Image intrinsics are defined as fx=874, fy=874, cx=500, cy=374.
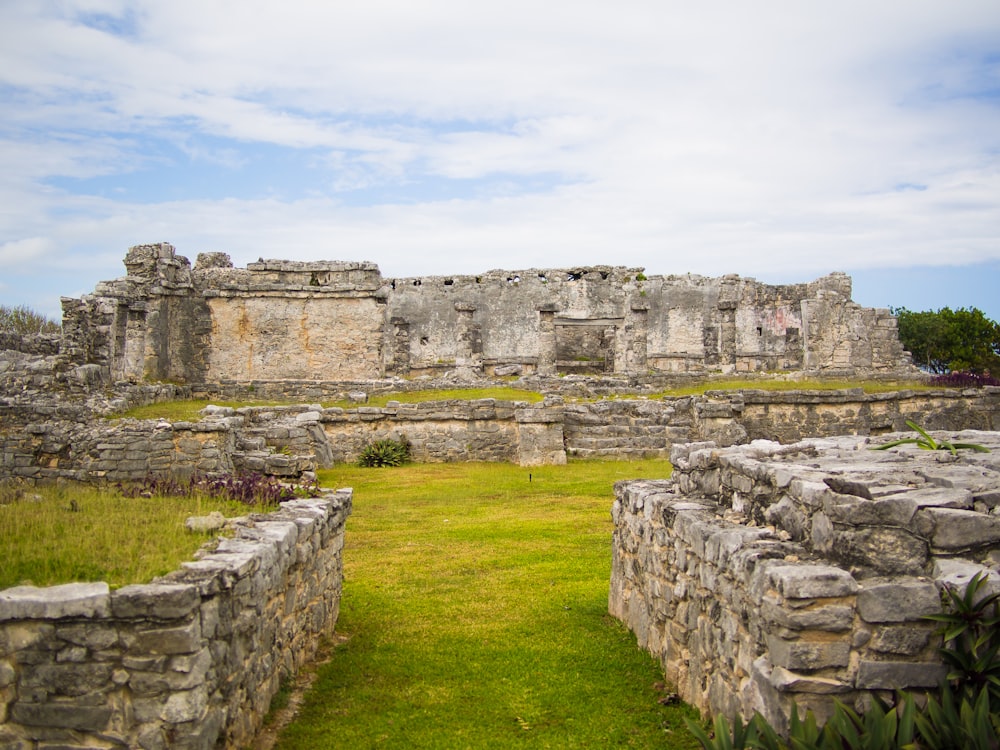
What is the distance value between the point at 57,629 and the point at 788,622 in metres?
3.09

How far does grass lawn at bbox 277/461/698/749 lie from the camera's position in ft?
16.2

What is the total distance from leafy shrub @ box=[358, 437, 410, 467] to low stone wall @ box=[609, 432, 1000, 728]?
11327 mm

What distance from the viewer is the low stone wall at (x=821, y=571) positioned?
3537 millimetres

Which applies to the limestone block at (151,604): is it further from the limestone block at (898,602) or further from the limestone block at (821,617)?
the limestone block at (898,602)

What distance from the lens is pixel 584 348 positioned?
3161 centimetres

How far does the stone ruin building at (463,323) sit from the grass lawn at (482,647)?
1350 centimetres

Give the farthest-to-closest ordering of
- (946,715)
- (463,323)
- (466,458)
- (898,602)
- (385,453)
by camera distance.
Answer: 1. (463,323)
2. (466,458)
3. (385,453)
4. (898,602)
5. (946,715)

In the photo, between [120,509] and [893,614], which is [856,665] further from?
[120,509]

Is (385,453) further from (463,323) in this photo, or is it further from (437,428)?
(463,323)

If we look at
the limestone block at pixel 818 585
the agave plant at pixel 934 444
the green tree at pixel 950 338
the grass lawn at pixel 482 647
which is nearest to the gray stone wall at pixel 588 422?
the grass lawn at pixel 482 647

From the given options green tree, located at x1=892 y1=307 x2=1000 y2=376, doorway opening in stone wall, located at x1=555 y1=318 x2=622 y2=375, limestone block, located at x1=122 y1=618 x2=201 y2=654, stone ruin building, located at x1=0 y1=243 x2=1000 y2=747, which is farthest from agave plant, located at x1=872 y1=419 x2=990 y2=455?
green tree, located at x1=892 y1=307 x2=1000 y2=376

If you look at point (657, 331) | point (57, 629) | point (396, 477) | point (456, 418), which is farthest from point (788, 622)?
point (657, 331)

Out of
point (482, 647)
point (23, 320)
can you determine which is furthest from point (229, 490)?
point (23, 320)

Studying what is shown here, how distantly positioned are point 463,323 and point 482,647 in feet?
73.2
